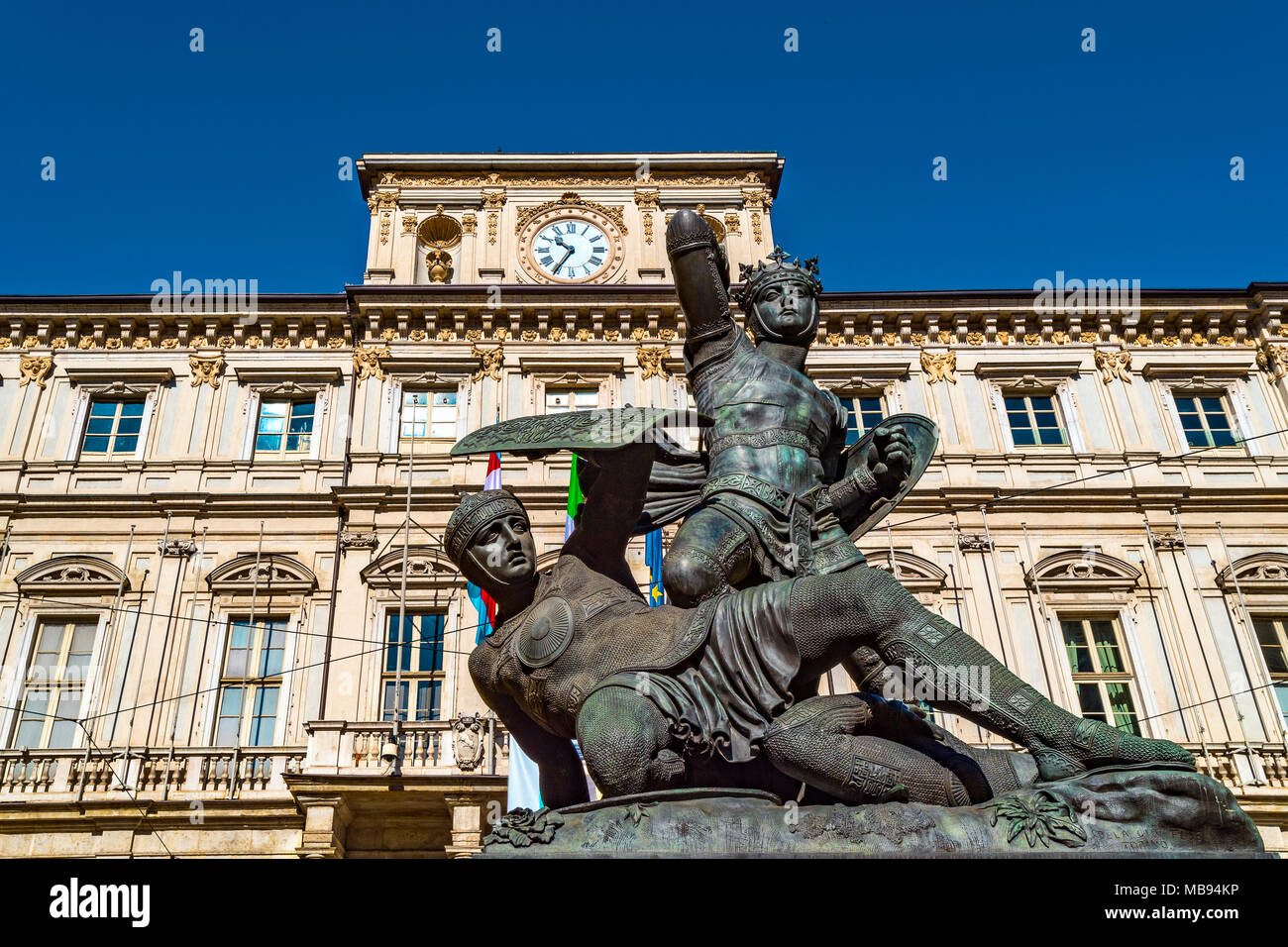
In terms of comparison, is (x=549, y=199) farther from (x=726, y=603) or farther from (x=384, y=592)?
(x=726, y=603)

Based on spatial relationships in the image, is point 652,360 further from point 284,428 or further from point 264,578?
point 264,578

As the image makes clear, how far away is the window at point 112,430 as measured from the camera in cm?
2212

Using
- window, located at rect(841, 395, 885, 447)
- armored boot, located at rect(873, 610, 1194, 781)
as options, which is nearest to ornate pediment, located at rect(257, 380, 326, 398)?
window, located at rect(841, 395, 885, 447)

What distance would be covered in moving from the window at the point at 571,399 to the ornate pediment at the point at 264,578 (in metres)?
5.54

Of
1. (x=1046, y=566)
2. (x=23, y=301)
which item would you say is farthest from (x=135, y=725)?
(x=1046, y=566)

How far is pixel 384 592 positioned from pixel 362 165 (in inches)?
429

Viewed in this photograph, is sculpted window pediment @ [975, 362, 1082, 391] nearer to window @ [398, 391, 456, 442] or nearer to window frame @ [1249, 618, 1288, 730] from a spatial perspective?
window frame @ [1249, 618, 1288, 730]

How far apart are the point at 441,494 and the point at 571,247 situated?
7147 millimetres

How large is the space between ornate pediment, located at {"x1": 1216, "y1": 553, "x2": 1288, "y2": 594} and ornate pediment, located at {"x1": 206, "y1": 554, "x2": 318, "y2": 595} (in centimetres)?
1623

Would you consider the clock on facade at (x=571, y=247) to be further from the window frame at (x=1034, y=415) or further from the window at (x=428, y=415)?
the window frame at (x=1034, y=415)

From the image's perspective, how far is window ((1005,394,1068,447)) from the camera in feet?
74.5

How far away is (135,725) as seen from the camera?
743 inches
